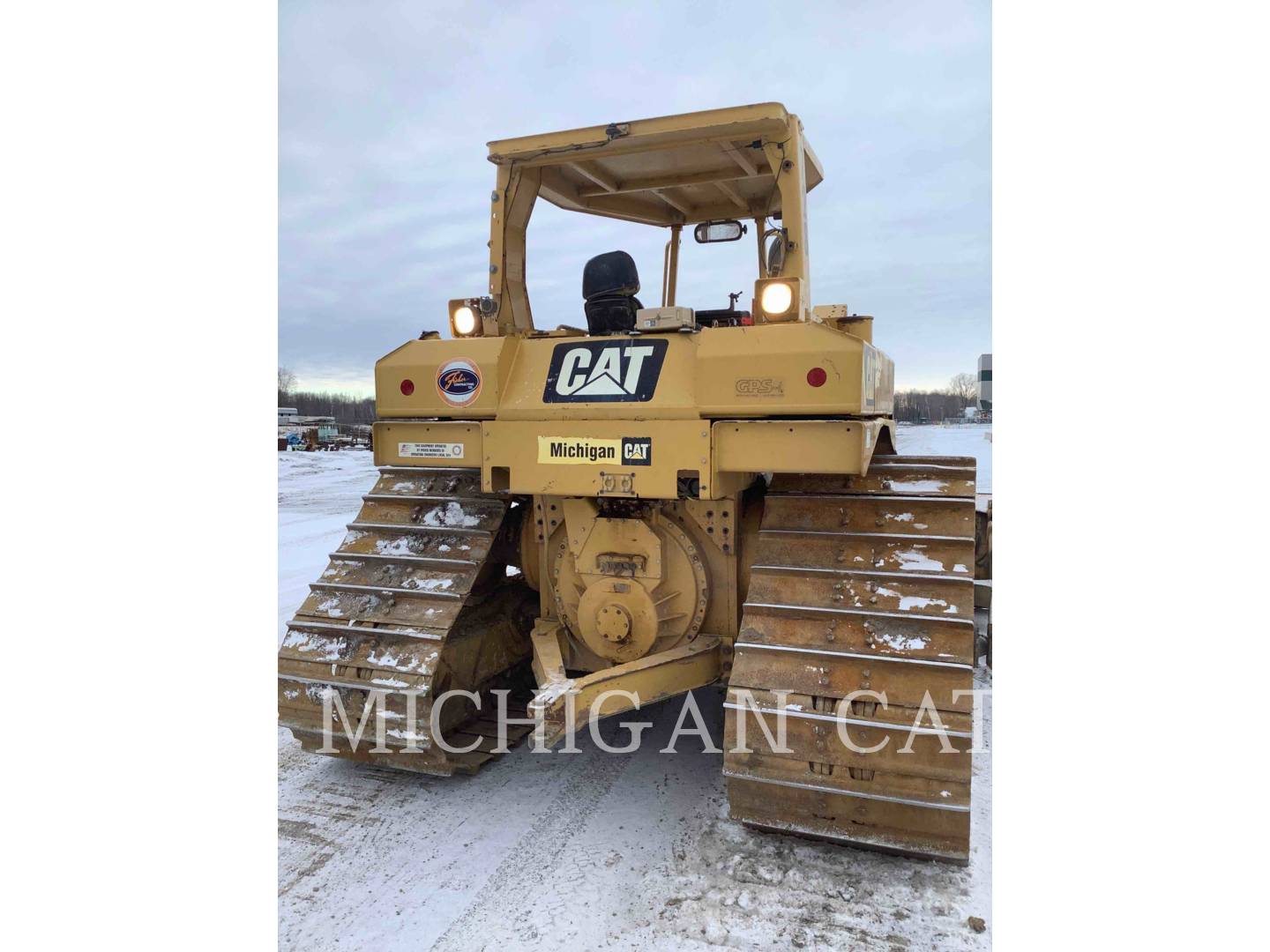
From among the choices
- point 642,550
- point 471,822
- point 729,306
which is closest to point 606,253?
point 729,306

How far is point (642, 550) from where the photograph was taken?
12.9 feet

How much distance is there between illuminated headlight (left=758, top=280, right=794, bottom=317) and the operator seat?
2.85 feet

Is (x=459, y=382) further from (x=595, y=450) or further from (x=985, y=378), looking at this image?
(x=985, y=378)

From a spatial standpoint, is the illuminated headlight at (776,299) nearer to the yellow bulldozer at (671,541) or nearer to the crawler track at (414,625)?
the yellow bulldozer at (671,541)

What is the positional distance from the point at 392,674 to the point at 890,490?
2.50 metres

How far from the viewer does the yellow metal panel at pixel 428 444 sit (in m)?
3.96

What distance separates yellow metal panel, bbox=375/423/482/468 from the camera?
3961 millimetres

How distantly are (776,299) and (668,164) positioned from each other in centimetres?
154

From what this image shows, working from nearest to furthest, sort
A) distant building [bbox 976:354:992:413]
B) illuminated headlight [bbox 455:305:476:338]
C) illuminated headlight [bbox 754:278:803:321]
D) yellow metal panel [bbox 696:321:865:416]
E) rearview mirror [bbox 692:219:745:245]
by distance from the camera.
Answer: yellow metal panel [bbox 696:321:865:416] < illuminated headlight [bbox 754:278:803:321] < illuminated headlight [bbox 455:305:476:338] < rearview mirror [bbox 692:219:745:245] < distant building [bbox 976:354:992:413]

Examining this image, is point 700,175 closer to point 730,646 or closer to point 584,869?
point 730,646

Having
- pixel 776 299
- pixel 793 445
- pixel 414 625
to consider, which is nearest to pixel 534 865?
pixel 414 625

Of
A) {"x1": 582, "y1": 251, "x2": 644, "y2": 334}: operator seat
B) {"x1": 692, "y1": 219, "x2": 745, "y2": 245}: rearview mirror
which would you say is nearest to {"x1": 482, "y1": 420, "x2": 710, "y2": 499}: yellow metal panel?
{"x1": 582, "y1": 251, "x2": 644, "y2": 334}: operator seat

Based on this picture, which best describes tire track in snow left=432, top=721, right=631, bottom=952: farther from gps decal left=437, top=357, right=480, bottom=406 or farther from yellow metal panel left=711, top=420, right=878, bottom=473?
gps decal left=437, top=357, right=480, bottom=406

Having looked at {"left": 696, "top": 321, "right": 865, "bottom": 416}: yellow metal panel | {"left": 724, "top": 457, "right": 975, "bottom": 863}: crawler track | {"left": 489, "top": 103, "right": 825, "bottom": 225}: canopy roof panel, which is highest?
{"left": 489, "top": 103, "right": 825, "bottom": 225}: canopy roof panel
